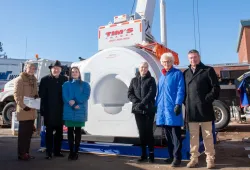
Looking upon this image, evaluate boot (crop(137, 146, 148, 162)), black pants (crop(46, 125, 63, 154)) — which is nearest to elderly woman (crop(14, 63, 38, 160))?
black pants (crop(46, 125, 63, 154))

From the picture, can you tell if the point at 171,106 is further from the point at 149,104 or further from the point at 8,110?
the point at 8,110

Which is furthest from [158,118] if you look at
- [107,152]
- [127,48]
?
[127,48]

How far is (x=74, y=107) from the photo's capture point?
434 cm

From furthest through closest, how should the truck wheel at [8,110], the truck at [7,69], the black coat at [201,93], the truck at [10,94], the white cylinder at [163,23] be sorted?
the truck at [7,69] → the truck wheel at [8,110] → the truck at [10,94] → the white cylinder at [163,23] → the black coat at [201,93]

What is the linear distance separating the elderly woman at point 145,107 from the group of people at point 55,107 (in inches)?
35.6

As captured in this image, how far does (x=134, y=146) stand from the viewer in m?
4.41

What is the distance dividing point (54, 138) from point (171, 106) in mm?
2182

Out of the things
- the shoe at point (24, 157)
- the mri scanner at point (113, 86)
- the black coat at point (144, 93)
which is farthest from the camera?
the mri scanner at point (113, 86)

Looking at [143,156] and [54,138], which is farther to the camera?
[54,138]

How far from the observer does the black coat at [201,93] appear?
3598 mm

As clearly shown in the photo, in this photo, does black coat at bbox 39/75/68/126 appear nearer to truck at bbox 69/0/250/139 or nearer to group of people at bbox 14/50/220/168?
group of people at bbox 14/50/220/168

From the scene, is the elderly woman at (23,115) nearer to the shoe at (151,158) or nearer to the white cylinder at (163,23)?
the shoe at (151,158)

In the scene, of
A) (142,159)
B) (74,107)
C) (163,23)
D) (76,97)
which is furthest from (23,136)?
(163,23)

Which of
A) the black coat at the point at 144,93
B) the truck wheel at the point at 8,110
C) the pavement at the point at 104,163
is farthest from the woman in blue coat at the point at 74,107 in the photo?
the truck wheel at the point at 8,110
